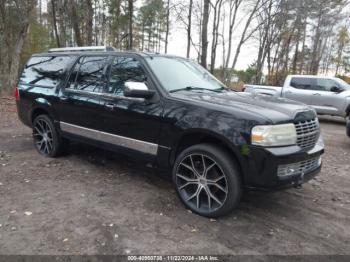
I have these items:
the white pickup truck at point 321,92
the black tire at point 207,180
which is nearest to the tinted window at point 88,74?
the black tire at point 207,180

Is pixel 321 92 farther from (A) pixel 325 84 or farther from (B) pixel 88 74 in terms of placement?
(B) pixel 88 74

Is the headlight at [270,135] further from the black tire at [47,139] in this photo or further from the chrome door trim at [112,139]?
the black tire at [47,139]

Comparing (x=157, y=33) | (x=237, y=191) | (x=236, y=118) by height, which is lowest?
(x=237, y=191)

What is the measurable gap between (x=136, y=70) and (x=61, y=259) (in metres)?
2.64

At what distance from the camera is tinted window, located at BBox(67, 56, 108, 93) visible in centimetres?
498

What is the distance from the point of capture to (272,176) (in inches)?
133

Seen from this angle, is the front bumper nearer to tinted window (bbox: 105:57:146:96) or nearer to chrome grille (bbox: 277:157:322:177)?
chrome grille (bbox: 277:157:322:177)

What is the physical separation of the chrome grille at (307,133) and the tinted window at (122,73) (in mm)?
2109

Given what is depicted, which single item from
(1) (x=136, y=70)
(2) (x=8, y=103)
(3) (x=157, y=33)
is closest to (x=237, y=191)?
(1) (x=136, y=70)

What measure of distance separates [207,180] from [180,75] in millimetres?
1659

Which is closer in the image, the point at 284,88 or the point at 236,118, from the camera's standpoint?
the point at 236,118

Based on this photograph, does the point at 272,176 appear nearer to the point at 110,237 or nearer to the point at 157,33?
the point at 110,237

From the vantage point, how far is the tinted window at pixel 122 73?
451 cm

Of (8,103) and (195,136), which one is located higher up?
(195,136)
